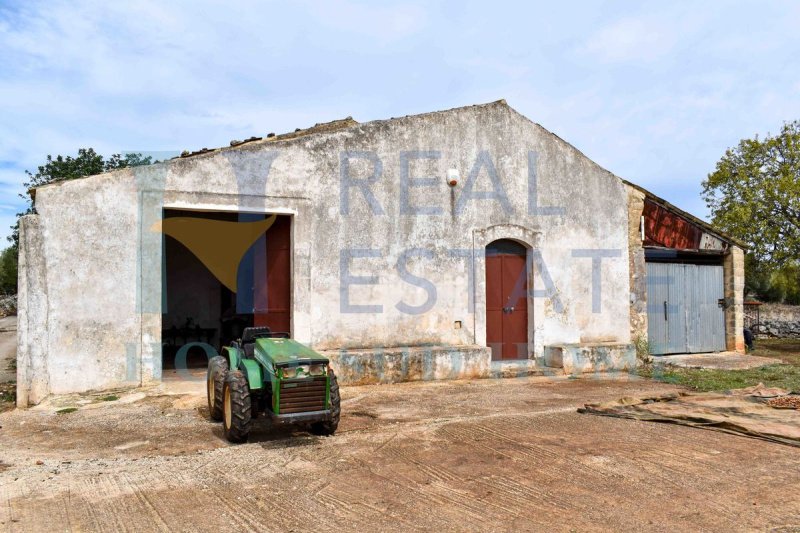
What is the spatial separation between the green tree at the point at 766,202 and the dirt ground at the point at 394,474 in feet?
41.6

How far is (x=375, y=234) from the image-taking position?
10.8 meters

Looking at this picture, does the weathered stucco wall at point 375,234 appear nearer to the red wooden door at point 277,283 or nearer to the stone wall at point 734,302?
the red wooden door at point 277,283

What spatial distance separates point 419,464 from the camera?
5.52 m

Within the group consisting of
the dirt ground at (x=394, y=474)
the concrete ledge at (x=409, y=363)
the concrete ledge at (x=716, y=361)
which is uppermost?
the concrete ledge at (x=409, y=363)

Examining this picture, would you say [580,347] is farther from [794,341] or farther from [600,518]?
[794,341]

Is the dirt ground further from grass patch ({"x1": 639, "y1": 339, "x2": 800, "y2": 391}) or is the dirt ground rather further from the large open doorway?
grass patch ({"x1": 639, "y1": 339, "x2": 800, "y2": 391})

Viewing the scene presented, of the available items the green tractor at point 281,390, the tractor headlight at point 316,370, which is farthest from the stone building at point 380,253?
the tractor headlight at point 316,370

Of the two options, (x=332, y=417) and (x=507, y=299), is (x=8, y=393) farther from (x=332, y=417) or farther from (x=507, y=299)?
(x=507, y=299)

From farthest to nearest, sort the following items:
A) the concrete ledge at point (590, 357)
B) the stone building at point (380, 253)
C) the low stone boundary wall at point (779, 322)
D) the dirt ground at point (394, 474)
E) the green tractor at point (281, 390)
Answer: the low stone boundary wall at point (779, 322) → the concrete ledge at point (590, 357) → the stone building at point (380, 253) → the green tractor at point (281, 390) → the dirt ground at point (394, 474)

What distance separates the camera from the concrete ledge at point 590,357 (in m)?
11.7

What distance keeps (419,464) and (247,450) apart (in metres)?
1.71

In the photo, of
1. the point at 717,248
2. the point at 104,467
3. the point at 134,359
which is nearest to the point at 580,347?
the point at 717,248

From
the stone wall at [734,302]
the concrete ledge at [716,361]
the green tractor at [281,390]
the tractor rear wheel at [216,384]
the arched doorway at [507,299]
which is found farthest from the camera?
the stone wall at [734,302]

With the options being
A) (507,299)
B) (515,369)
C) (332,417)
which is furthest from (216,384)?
(507,299)
